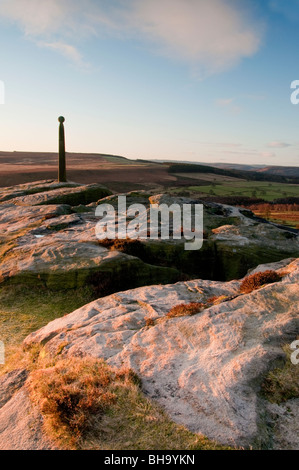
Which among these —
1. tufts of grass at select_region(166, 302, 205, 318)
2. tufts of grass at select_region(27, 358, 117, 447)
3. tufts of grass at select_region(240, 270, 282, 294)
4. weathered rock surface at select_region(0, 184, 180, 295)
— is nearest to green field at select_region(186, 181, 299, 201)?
weathered rock surface at select_region(0, 184, 180, 295)

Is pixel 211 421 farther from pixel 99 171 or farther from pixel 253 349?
pixel 99 171

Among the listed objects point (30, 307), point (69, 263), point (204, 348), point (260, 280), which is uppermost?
point (260, 280)

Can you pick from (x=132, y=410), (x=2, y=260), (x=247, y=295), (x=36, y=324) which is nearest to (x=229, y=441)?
(x=132, y=410)

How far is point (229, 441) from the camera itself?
14.0 feet

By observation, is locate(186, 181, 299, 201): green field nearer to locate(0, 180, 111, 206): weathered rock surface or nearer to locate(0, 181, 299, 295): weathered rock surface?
locate(0, 180, 111, 206): weathered rock surface

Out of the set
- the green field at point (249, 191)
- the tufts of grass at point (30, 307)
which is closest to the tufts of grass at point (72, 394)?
the tufts of grass at point (30, 307)

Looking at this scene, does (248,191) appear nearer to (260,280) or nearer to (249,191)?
(249,191)

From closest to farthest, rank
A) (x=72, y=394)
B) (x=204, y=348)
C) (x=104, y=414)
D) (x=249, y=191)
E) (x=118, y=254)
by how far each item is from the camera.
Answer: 1. (x=104, y=414)
2. (x=72, y=394)
3. (x=204, y=348)
4. (x=118, y=254)
5. (x=249, y=191)

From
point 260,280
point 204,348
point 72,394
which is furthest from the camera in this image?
point 260,280

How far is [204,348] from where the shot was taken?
614 cm

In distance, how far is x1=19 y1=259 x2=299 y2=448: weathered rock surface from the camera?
462cm

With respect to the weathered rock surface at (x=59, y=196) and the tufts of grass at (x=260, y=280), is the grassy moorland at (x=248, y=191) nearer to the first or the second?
the weathered rock surface at (x=59, y=196)

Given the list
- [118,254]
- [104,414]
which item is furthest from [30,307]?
[104,414]

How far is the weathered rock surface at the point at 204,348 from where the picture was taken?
4.62 metres
